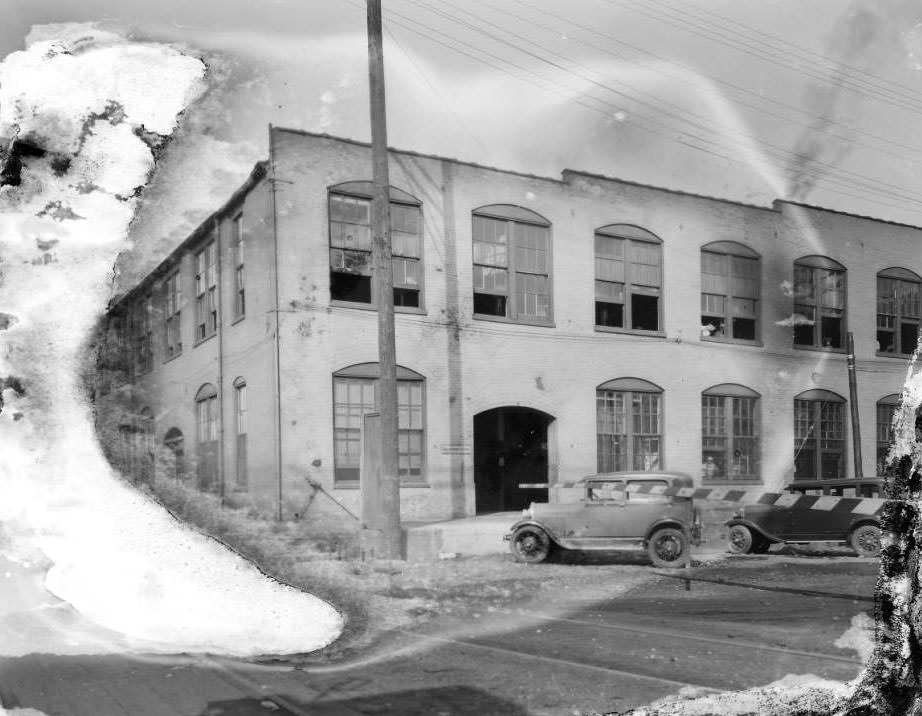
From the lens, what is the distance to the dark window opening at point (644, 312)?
2729 mm

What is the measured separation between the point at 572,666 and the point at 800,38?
2.54 m

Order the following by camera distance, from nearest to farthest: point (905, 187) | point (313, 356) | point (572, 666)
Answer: point (313, 356), point (572, 666), point (905, 187)

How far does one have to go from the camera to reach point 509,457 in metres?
2.51

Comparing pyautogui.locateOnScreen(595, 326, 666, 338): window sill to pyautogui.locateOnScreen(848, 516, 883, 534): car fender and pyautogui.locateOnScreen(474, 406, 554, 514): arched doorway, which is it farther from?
pyautogui.locateOnScreen(848, 516, 883, 534): car fender

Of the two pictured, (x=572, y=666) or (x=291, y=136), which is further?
(x=572, y=666)

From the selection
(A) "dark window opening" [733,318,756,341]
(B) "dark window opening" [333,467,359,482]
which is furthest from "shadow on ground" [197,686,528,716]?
(A) "dark window opening" [733,318,756,341]

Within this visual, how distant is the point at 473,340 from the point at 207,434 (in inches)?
32.2

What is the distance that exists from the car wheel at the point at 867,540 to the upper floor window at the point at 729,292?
85 centimetres

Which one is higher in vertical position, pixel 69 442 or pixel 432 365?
pixel 432 365

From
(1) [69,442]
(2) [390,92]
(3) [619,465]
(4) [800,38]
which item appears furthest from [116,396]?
(4) [800,38]

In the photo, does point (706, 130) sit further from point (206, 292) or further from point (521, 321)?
point (206, 292)

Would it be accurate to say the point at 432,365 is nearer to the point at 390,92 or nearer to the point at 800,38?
the point at 390,92

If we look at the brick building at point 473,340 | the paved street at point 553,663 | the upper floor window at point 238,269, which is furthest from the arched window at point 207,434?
the paved street at point 553,663

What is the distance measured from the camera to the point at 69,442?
2.37 m
